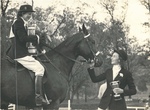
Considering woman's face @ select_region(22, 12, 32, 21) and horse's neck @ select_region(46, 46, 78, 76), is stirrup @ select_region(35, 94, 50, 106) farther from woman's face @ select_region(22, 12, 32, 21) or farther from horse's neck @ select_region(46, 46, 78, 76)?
woman's face @ select_region(22, 12, 32, 21)

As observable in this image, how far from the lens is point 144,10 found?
77.3ft

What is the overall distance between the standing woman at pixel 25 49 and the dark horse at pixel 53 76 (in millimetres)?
150

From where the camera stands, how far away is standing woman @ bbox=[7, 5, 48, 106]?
6.51 m

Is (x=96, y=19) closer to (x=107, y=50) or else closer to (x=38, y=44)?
(x=107, y=50)

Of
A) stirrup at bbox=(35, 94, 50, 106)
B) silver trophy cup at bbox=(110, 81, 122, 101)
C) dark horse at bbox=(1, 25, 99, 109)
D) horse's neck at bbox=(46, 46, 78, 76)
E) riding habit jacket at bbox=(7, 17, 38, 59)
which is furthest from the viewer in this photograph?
horse's neck at bbox=(46, 46, 78, 76)

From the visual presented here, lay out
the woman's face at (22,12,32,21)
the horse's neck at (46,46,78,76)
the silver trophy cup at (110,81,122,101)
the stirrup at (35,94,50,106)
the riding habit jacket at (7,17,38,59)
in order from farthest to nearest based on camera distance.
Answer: the horse's neck at (46,46,78,76), the woman's face at (22,12,32,21), the riding habit jacket at (7,17,38,59), the stirrup at (35,94,50,106), the silver trophy cup at (110,81,122,101)

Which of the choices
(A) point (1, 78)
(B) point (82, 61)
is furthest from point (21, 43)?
(B) point (82, 61)

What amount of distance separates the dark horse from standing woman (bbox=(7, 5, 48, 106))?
0.15 m

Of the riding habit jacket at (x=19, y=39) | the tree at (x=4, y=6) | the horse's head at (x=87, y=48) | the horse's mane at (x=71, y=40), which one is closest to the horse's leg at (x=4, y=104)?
the riding habit jacket at (x=19, y=39)

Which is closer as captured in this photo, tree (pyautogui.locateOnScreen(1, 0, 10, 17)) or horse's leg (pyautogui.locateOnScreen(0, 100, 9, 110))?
horse's leg (pyautogui.locateOnScreen(0, 100, 9, 110))

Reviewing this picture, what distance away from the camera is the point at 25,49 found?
22.4ft

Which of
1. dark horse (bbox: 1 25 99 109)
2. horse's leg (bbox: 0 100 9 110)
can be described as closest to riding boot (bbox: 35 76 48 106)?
dark horse (bbox: 1 25 99 109)

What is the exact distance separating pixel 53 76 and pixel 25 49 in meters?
0.72

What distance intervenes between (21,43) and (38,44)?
1.40ft
